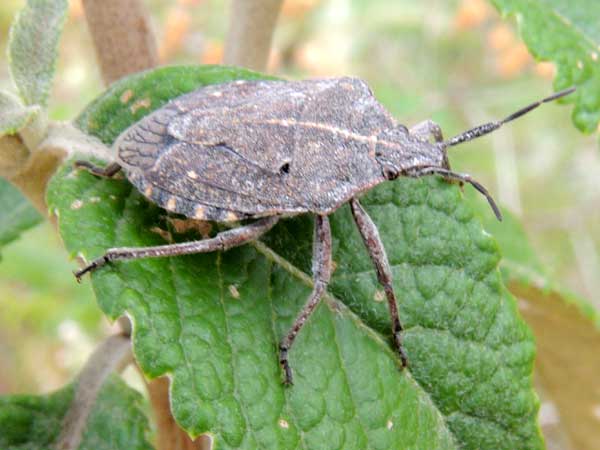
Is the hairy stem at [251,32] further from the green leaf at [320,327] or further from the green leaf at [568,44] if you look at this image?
the green leaf at [568,44]

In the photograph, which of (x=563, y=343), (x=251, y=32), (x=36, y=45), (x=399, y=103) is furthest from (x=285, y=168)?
(x=399, y=103)

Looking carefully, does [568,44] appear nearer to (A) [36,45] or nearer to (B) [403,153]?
(B) [403,153]

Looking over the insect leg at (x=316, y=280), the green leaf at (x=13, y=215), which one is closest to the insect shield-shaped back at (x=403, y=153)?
the insect leg at (x=316, y=280)

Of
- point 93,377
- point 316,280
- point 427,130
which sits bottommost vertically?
point 93,377

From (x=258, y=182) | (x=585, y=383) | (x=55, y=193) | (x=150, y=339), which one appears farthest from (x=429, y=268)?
(x=585, y=383)

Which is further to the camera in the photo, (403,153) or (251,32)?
(251,32)

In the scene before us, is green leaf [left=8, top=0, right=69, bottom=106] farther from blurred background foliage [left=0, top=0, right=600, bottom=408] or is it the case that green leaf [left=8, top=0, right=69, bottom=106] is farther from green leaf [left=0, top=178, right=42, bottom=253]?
blurred background foliage [left=0, top=0, right=600, bottom=408]

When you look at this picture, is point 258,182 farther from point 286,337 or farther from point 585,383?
point 585,383
